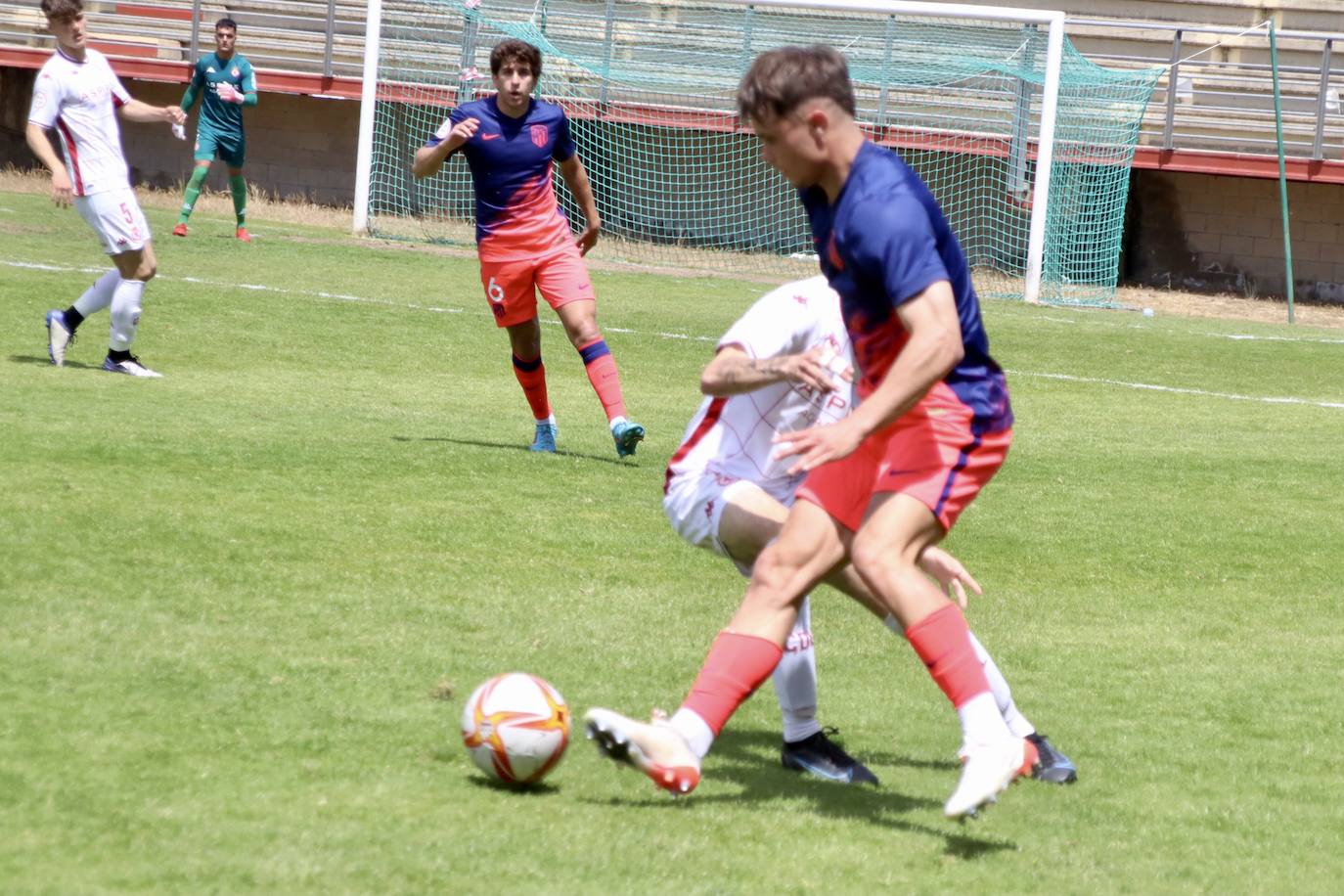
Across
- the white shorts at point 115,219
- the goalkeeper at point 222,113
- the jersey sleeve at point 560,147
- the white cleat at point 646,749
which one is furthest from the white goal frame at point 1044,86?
the white cleat at point 646,749

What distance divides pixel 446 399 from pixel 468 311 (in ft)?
14.0

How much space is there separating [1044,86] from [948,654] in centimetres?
1749

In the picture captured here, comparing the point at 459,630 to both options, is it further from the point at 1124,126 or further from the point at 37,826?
the point at 1124,126

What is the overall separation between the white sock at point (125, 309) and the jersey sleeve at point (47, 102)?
3.42 feet

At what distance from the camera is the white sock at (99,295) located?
10.2 metres

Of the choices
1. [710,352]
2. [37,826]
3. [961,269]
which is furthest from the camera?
[710,352]

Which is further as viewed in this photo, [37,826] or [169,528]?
[169,528]

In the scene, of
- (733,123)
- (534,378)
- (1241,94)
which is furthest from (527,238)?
(1241,94)

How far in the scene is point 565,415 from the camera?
10.8 m

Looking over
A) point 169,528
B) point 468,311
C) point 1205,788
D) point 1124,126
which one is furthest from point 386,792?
point 1124,126

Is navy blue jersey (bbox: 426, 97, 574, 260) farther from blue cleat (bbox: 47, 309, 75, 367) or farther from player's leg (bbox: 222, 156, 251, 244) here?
player's leg (bbox: 222, 156, 251, 244)

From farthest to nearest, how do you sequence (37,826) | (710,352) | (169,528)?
(710,352)
(169,528)
(37,826)

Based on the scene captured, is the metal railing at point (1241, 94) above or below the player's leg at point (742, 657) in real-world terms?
above

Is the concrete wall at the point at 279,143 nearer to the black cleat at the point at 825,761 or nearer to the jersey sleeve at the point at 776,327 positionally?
the jersey sleeve at the point at 776,327
